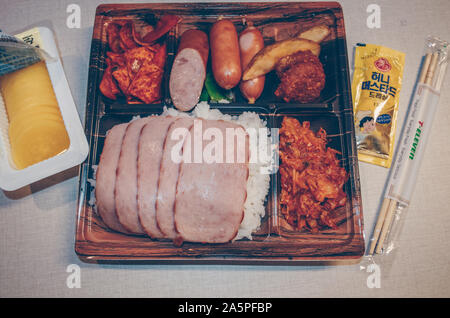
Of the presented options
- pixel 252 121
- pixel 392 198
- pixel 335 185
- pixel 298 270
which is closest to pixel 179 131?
pixel 252 121

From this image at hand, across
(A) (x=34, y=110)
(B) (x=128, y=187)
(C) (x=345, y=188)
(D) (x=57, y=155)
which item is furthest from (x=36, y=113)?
(C) (x=345, y=188)

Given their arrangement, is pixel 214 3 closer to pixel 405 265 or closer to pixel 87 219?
pixel 87 219

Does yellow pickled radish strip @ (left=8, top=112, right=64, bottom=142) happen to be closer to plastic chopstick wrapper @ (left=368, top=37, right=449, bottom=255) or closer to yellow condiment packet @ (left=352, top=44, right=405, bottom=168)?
yellow condiment packet @ (left=352, top=44, right=405, bottom=168)

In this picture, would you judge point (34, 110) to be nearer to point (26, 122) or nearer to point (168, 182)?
point (26, 122)

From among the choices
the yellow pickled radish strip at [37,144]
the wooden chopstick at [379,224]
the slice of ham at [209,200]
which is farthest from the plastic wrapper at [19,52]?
the wooden chopstick at [379,224]

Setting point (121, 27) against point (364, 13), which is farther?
point (364, 13)

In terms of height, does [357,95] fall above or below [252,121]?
above

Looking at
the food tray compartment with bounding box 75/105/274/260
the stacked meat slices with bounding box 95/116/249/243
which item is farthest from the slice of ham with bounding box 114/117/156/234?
the food tray compartment with bounding box 75/105/274/260

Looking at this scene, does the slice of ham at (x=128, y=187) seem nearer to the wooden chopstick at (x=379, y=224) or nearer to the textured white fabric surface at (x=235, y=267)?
Answer: the textured white fabric surface at (x=235, y=267)
